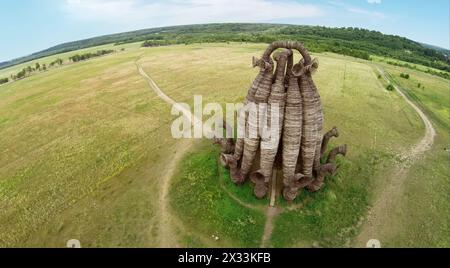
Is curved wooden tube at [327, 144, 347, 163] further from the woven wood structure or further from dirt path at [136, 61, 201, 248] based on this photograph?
dirt path at [136, 61, 201, 248]

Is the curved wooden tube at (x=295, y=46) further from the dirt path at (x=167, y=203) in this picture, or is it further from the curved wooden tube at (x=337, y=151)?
the dirt path at (x=167, y=203)

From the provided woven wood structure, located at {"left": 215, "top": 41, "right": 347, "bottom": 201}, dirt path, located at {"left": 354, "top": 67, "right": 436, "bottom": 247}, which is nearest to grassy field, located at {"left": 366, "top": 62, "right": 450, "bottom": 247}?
dirt path, located at {"left": 354, "top": 67, "right": 436, "bottom": 247}

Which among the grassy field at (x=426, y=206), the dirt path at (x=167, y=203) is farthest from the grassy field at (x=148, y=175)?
the dirt path at (x=167, y=203)

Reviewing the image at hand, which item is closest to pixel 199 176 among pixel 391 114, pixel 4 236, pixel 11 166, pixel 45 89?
pixel 4 236

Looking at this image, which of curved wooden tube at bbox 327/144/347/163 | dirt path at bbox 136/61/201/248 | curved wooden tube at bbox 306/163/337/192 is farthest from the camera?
curved wooden tube at bbox 327/144/347/163

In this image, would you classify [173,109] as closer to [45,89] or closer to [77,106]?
[77,106]

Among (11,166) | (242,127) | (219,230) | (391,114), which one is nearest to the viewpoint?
(219,230)
